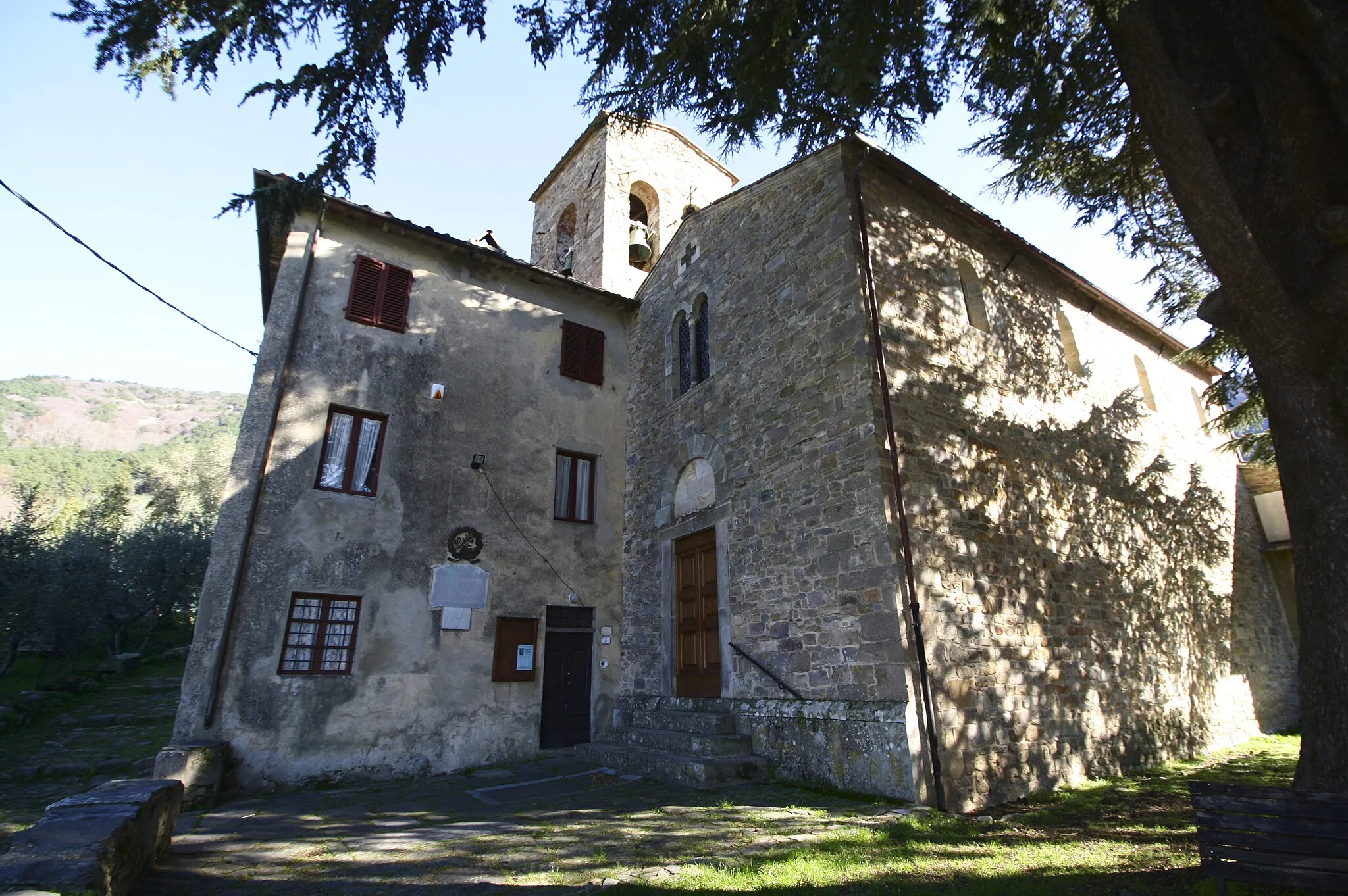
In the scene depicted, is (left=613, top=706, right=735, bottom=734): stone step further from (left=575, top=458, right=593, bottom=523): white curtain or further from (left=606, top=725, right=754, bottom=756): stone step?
(left=575, top=458, right=593, bottom=523): white curtain

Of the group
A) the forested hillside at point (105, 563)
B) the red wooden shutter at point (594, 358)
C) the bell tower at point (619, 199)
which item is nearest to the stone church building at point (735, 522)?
the red wooden shutter at point (594, 358)

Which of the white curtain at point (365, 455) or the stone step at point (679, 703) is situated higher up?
the white curtain at point (365, 455)

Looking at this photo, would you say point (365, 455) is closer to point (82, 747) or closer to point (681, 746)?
point (681, 746)

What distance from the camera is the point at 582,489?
11.8m

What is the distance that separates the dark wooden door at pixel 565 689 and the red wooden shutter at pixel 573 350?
469 cm

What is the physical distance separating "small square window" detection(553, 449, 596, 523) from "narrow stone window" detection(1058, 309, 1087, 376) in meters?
8.47

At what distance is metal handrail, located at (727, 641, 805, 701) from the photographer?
7.48 metres

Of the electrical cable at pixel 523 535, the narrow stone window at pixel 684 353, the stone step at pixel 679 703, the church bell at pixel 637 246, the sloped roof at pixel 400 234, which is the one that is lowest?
the stone step at pixel 679 703

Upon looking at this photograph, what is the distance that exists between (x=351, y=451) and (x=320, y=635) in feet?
8.52

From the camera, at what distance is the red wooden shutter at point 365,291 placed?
10117 millimetres

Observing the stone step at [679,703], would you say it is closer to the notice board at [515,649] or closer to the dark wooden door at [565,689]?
the dark wooden door at [565,689]

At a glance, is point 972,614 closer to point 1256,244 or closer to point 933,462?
point 933,462

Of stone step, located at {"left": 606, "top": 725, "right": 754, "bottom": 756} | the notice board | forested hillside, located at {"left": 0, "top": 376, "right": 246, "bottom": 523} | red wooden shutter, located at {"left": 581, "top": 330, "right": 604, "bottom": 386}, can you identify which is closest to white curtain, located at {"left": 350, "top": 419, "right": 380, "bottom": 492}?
the notice board

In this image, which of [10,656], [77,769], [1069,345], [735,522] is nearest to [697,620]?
[735,522]
